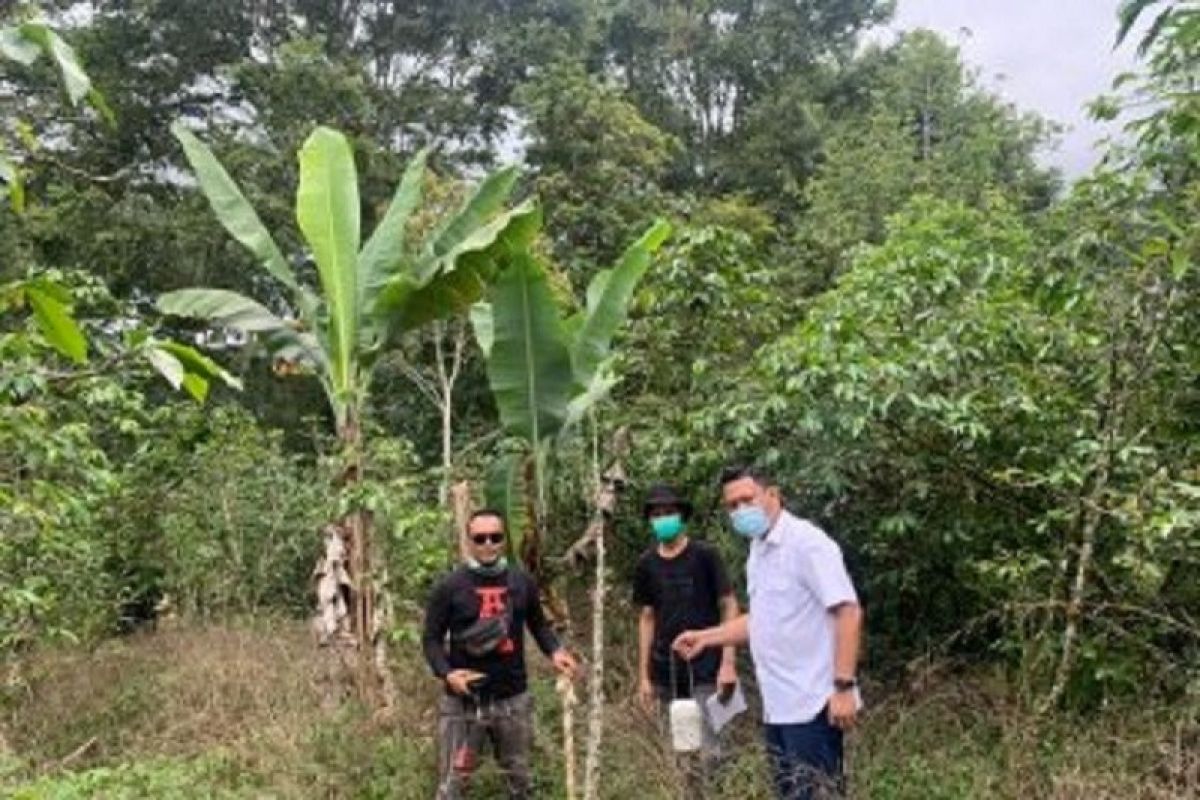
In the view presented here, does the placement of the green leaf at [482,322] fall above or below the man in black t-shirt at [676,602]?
above

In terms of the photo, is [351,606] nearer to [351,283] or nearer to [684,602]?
[351,283]

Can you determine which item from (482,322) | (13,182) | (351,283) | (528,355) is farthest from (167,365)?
(482,322)

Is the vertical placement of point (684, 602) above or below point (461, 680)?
above

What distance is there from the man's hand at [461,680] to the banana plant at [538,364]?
147 centimetres

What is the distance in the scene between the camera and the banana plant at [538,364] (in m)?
5.55

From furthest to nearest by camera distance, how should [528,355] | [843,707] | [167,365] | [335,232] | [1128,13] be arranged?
[335,232] < [528,355] < [843,707] < [1128,13] < [167,365]

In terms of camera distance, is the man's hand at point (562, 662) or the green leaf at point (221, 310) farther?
the green leaf at point (221, 310)

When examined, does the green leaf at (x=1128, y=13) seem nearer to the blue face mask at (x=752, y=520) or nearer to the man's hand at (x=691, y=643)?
the blue face mask at (x=752, y=520)

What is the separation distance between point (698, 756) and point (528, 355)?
6.79 ft

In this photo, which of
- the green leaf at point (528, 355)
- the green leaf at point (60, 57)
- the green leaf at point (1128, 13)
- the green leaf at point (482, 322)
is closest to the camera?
the green leaf at point (60, 57)

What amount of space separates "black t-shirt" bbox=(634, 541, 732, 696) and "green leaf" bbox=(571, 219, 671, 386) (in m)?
1.42

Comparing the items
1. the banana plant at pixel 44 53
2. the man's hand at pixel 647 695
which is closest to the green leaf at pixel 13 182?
the banana plant at pixel 44 53

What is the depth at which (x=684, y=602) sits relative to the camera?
456 centimetres

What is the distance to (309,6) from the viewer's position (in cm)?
1669
